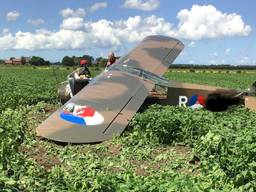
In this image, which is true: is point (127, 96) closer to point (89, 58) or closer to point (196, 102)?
point (196, 102)

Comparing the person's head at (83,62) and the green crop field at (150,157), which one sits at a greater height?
the person's head at (83,62)

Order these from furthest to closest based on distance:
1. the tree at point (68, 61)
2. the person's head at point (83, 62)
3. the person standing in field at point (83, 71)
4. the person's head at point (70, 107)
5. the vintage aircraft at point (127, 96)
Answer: the tree at point (68, 61)
the person's head at point (83, 62)
the person standing in field at point (83, 71)
the person's head at point (70, 107)
the vintage aircraft at point (127, 96)

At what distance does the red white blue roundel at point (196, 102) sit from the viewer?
11.8 metres

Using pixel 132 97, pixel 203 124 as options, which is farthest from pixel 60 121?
pixel 203 124

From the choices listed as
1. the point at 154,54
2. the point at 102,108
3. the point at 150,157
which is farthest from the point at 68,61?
the point at 150,157

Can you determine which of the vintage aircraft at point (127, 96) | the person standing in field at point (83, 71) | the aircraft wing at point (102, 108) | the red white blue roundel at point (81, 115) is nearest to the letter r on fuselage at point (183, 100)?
the vintage aircraft at point (127, 96)

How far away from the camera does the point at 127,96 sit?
10719mm

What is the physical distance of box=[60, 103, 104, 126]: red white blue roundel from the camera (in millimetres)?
9694

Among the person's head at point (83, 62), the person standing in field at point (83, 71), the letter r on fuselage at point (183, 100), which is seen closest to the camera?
the letter r on fuselage at point (183, 100)

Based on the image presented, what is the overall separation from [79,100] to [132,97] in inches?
46.0

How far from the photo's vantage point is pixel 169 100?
1191 centimetres

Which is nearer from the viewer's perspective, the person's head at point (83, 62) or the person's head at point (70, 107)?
the person's head at point (70, 107)

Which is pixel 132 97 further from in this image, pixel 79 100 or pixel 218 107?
pixel 218 107

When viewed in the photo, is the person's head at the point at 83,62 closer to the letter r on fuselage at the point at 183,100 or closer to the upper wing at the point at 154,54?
the upper wing at the point at 154,54
